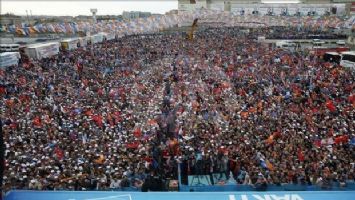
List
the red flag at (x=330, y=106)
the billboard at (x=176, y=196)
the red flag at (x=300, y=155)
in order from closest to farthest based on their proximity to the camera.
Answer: the billboard at (x=176, y=196)
the red flag at (x=300, y=155)
the red flag at (x=330, y=106)

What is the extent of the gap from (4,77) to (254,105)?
50.0 feet

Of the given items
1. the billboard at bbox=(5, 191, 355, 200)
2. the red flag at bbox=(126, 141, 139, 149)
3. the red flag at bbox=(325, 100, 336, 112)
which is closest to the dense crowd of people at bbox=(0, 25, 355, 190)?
the red flag at bbox=(126, 141, 139, 149)

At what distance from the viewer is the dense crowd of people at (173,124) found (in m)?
10.4

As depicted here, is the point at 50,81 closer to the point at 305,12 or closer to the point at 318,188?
the point at 318,188

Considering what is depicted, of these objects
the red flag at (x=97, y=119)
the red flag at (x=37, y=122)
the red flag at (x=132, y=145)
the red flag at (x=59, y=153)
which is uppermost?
the red flag at (x=37, y=122)

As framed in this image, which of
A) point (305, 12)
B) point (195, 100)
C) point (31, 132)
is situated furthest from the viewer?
point (305, 12)

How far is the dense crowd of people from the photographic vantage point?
10414 mm

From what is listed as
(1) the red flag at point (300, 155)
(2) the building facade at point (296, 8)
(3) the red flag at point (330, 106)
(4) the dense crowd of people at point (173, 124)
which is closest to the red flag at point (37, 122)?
(4) the dense crowd of people at point (173, 124)

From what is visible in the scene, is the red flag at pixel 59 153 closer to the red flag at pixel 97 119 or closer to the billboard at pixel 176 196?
the red flag at pixel 97 119

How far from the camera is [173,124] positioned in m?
15.1

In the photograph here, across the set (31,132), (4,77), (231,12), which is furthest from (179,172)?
(231,12)

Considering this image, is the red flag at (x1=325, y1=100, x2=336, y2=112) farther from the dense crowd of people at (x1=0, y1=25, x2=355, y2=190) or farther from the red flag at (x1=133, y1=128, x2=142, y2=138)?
the red flag at (x1=133, y1=128, x2=142, y2=138)

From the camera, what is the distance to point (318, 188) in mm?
9461

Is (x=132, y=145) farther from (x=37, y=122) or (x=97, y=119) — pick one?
(x=37, y=122)
